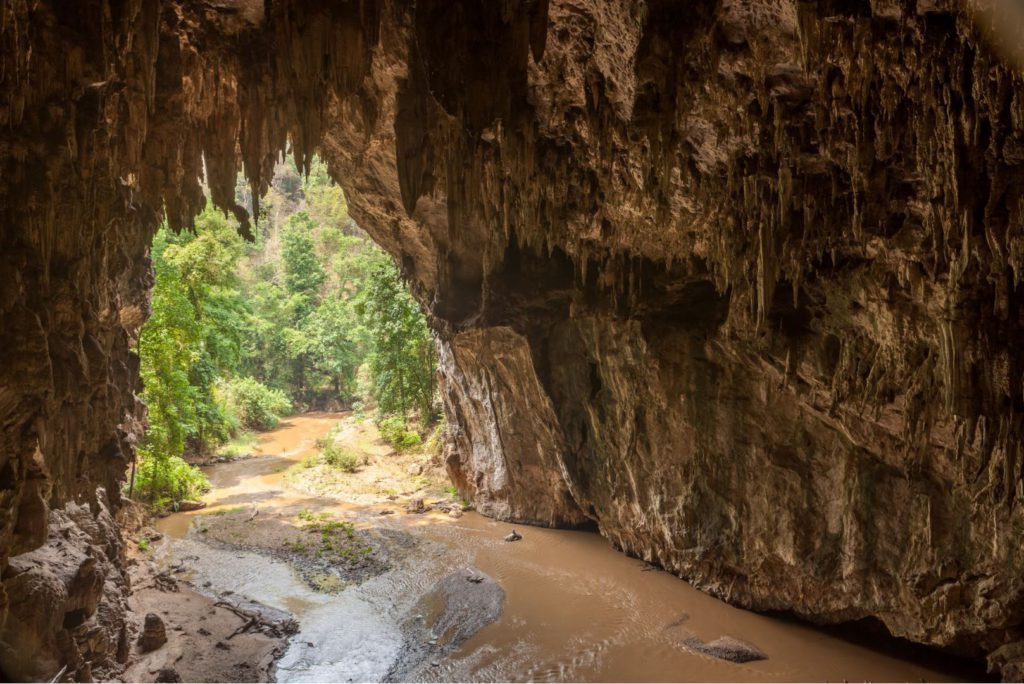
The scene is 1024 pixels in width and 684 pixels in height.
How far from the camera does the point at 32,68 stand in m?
5.30

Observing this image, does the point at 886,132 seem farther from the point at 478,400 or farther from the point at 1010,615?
the point at 478,400

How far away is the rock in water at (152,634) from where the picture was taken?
26.3 feet

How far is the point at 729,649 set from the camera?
825 cm

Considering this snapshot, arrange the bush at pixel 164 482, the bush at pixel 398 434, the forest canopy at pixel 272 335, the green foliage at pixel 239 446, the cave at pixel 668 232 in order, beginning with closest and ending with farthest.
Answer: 1. the cave at pixel 668 232
2. the bush at pixel 164 482
3. the forest canopy at pixel 272 335
4. the bush at pixel 398 434
5. the green foliage at pixel 239 446

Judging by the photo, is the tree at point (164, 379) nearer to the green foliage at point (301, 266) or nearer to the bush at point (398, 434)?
the bush at point (398, 434)

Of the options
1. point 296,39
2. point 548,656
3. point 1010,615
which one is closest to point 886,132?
point 1010,615

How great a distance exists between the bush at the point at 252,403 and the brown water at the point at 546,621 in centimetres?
1139

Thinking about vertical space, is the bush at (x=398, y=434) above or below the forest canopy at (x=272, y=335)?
below

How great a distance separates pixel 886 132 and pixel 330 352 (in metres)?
27.5

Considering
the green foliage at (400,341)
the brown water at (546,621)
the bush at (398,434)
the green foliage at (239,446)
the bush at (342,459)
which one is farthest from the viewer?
the green foliage at (239,446)

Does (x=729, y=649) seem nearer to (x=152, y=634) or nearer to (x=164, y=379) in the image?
(x=152, y=634)

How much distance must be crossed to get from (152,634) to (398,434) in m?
12.7

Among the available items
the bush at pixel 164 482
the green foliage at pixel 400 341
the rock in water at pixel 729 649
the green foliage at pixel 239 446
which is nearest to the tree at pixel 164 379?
the bush at pixel 164 482

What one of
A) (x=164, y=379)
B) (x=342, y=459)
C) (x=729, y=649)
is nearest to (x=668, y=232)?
(x=729, y=649)
